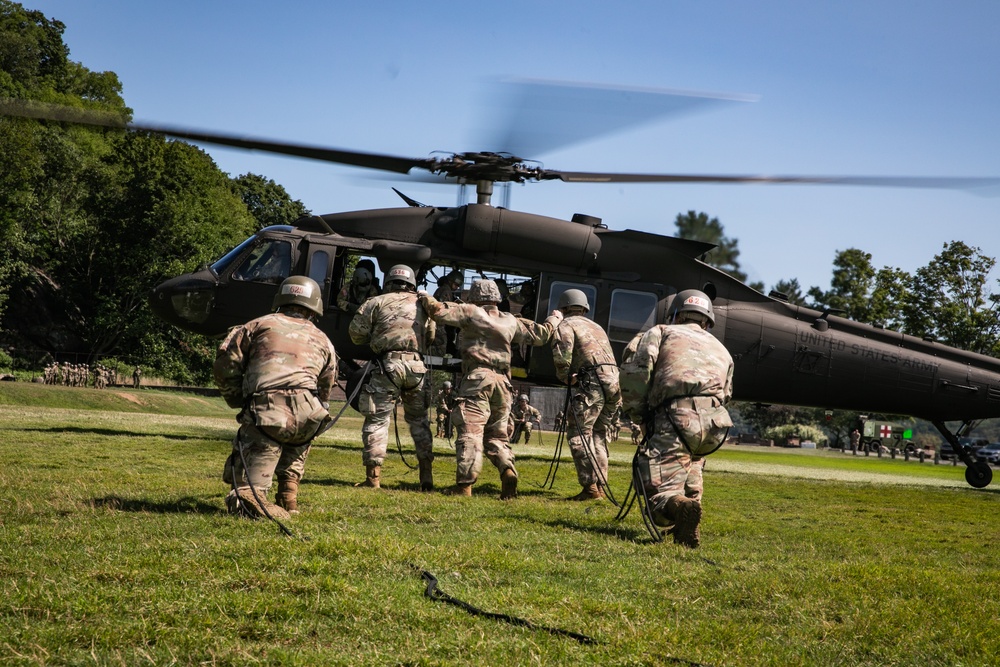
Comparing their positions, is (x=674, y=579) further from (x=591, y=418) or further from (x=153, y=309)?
(x=153, y=309)

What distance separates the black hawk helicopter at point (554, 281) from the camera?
14703 millimetres

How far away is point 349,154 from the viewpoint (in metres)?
12.5

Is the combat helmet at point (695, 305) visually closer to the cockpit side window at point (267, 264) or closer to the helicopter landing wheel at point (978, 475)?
the cockpit side window at point (267, 264)

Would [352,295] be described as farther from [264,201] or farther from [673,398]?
[264,201]

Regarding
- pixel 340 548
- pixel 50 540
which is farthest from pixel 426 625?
pixel 50 540

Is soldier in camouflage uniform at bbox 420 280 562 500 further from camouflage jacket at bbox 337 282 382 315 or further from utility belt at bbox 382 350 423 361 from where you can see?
camouflage jacket at bbox 337 282 382 315

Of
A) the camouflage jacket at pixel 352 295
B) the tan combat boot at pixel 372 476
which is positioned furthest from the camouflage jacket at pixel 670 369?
the camouflage jacket at pixel 352 295

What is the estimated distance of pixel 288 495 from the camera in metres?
7.23

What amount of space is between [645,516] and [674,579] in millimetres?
1966

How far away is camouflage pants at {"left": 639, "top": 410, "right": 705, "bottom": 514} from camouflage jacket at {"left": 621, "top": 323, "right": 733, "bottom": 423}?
21 centimetres

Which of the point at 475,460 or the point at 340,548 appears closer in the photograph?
the point at 340,548

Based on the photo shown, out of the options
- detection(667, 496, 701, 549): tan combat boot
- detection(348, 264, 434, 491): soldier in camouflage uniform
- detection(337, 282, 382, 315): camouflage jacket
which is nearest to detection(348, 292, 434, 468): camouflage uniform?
detection(348, 264, 434, 491): soldier in camouflage uniform

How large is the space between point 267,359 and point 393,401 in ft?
10.2

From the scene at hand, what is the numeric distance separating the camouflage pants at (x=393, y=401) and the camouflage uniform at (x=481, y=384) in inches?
18.1
